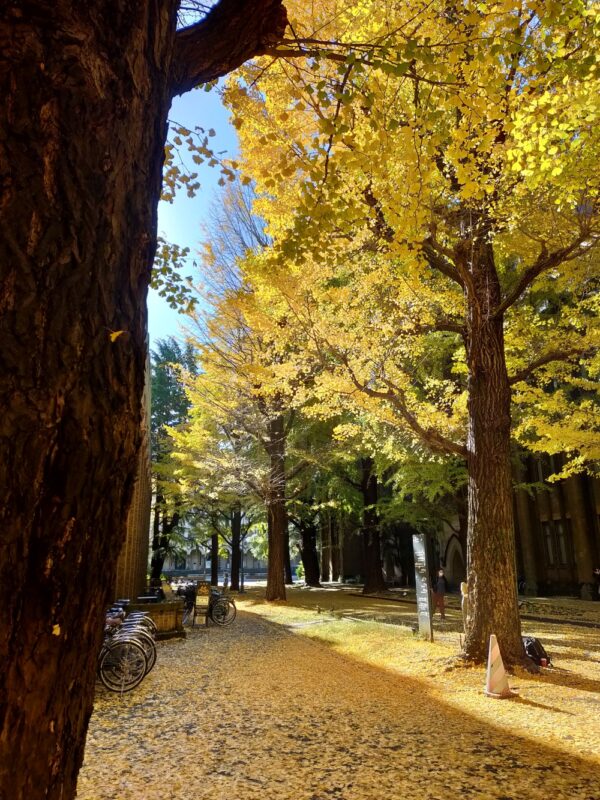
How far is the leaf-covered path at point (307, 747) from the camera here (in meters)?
3.94

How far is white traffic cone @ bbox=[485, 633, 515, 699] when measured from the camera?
6.36m

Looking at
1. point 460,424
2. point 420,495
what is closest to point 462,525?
point 420,495

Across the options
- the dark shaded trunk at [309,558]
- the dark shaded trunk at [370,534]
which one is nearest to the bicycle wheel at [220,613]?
the dark shaded trunk at [370,534]

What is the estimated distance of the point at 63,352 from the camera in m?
1.35

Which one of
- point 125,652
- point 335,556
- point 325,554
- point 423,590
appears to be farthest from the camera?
point 325,554

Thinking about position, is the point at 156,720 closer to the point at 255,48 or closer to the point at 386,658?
the point at 386,658

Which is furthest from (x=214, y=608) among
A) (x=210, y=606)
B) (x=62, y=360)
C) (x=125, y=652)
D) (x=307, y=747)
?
(x=62, y=360)

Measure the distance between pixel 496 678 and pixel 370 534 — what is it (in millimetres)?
17153

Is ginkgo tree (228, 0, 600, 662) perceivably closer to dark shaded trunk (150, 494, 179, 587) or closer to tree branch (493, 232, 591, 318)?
tree branch (493, 232, 591, 318)

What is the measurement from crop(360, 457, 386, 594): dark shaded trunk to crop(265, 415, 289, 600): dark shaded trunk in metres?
5.40

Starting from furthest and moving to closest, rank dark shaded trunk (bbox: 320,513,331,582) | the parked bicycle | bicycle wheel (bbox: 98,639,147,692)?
dark shaded trunk (bbox: 320,513,331,582) → the parked bicycle → bicycle wheel (bbox: 98,639,147,692)

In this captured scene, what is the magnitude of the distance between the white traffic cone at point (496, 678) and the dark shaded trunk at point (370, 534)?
A: 16407mm

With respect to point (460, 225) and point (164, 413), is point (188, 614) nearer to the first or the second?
point (460, 225)

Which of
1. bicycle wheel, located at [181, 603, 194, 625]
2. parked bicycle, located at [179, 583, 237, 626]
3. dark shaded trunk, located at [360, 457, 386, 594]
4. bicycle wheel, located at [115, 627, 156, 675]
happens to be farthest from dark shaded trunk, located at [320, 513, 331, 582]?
bicycle wheel, located at [115, 627, 156, 675]
